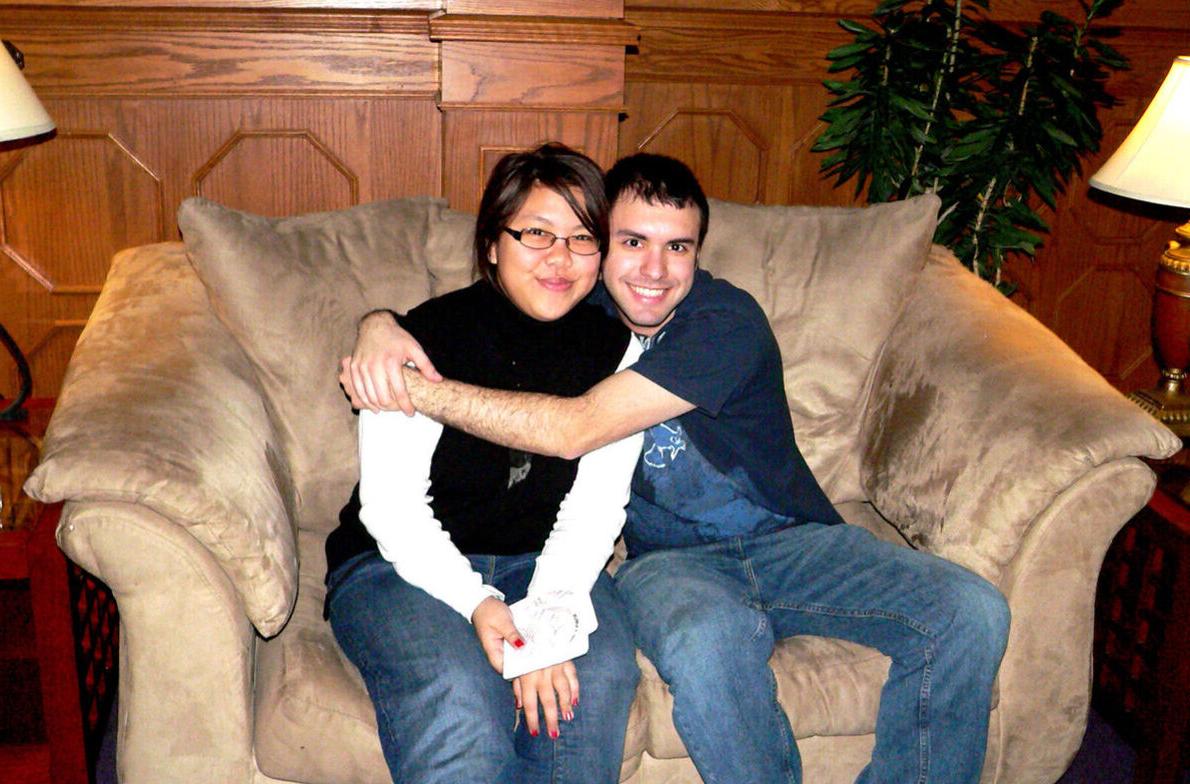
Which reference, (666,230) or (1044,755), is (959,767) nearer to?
(1044,755)

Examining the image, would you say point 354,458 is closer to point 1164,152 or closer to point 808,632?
point 808,632

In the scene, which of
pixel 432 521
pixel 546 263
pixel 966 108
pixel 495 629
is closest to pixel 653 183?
pixel 546 263

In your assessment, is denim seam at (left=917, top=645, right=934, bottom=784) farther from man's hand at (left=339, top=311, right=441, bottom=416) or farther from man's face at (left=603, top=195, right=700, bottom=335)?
man's hand at (left=339, top=311, right=441, bottom=416)

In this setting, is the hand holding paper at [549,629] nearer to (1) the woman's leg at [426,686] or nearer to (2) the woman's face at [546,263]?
(1) the woman's leg at [426,686]

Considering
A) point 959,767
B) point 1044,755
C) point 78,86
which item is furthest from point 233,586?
point 78,86

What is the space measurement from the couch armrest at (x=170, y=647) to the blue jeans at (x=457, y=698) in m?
0.18

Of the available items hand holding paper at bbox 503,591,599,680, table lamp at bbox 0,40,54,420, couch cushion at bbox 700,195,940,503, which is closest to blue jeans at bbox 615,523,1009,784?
hand holding paper at bbox 503,591,599,680

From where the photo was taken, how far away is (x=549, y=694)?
152 cm

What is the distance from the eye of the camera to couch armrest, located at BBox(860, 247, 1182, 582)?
5.72 feet

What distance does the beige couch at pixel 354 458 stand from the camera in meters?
1.54

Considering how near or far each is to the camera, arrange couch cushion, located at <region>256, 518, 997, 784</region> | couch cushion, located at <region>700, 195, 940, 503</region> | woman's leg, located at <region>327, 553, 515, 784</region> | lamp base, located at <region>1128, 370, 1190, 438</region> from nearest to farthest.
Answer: woman's leg, located at <region>327, 553, 515, 784</region>
couch cushion, located at <region>256, 518, 997, 784</region>
couch cushion, located at <region>700, 195, 940, 503</region>
lamp base, located at <region>1128, 370, 1190, 438</region>

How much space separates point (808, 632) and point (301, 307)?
3.29ft

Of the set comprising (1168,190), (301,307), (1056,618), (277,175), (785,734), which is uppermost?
(1168,190)

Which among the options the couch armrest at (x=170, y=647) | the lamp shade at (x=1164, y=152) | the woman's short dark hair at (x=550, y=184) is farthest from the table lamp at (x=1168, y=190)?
the couch armrest at (x=170, y=647)
